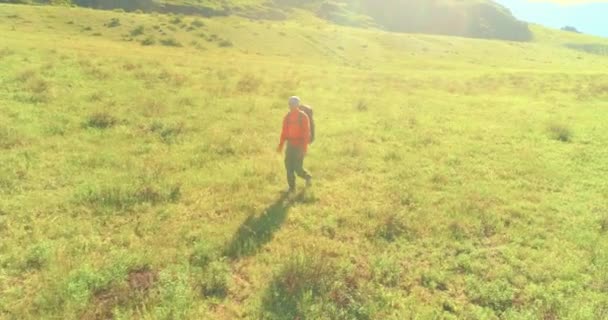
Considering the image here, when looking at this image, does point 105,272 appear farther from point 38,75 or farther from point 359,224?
point 38,75

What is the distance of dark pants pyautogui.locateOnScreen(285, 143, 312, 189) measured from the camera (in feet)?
42.3

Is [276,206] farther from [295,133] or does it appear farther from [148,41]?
[148,41]

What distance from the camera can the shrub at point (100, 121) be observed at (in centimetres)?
1870

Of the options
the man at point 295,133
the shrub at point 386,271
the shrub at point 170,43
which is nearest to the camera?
the shrub at point 386,271

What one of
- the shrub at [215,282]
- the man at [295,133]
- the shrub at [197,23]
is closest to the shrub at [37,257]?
the shrub at [215,282]

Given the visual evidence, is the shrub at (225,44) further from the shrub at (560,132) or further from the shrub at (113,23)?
the shrub at (560,132)

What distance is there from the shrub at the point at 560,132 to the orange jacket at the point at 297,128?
14.8 meters

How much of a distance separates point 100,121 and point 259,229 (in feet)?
36.1

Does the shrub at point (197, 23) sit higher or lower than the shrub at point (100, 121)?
higher

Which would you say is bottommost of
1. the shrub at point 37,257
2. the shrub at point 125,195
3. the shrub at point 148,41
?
the shrub at point 148,41

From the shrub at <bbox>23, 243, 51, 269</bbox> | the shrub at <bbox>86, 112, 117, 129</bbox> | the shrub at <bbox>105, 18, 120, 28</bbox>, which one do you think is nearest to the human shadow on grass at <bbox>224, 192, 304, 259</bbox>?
the shrub at <bbox>23, 243, 51, 269</bbox>

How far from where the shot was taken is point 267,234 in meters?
11.0

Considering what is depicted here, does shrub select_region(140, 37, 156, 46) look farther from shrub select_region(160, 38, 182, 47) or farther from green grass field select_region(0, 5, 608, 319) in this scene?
green grass field select_region(0, 5, 608, 319)

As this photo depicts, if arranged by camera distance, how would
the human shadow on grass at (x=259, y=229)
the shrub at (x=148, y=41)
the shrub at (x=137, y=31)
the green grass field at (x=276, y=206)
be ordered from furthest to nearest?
the shrub at (x=137, y=31) → the shrub at (x=148, y=41) → the human shadow on grass at (x=259, y=229) → the green grass field at (x=276, y=206)
